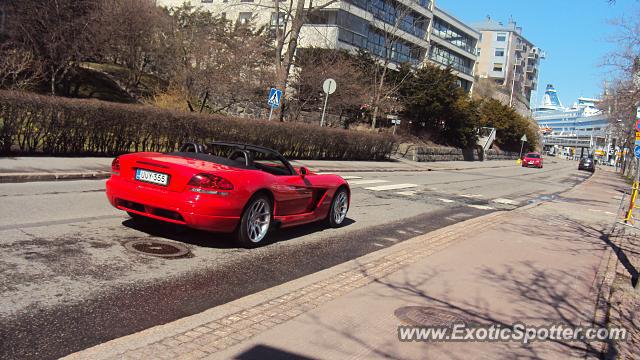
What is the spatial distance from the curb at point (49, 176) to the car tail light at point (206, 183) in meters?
5.63

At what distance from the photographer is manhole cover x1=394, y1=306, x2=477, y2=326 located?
4633mm

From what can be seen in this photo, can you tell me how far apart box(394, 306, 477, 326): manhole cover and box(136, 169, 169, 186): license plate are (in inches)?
123

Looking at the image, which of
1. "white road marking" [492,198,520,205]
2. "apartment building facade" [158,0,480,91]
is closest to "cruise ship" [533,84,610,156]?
"apartment building facade" [158,0,480,91]

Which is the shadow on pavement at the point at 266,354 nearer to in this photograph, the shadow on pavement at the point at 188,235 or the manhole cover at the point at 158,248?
the manhole cover at the point at 158,248

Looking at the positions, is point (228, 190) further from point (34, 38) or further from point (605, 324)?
point (34, 38)

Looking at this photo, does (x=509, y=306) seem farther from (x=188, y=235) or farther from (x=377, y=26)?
(x=377, y=26)

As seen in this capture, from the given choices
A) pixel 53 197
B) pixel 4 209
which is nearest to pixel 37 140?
pixel 53 197

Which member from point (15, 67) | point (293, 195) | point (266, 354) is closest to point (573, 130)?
point (15, 67)

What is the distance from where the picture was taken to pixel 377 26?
49125 millimetres

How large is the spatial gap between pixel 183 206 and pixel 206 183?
1.20 feet

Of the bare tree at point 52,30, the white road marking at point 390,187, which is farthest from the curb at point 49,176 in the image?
the bare tree at point 52,30

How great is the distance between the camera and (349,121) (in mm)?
39562

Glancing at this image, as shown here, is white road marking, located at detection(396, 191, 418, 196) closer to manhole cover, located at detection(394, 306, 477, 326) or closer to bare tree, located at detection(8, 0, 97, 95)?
manhole cover, located at detection(394, 306, 477, 326)

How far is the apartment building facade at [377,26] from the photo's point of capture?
1736 inches
